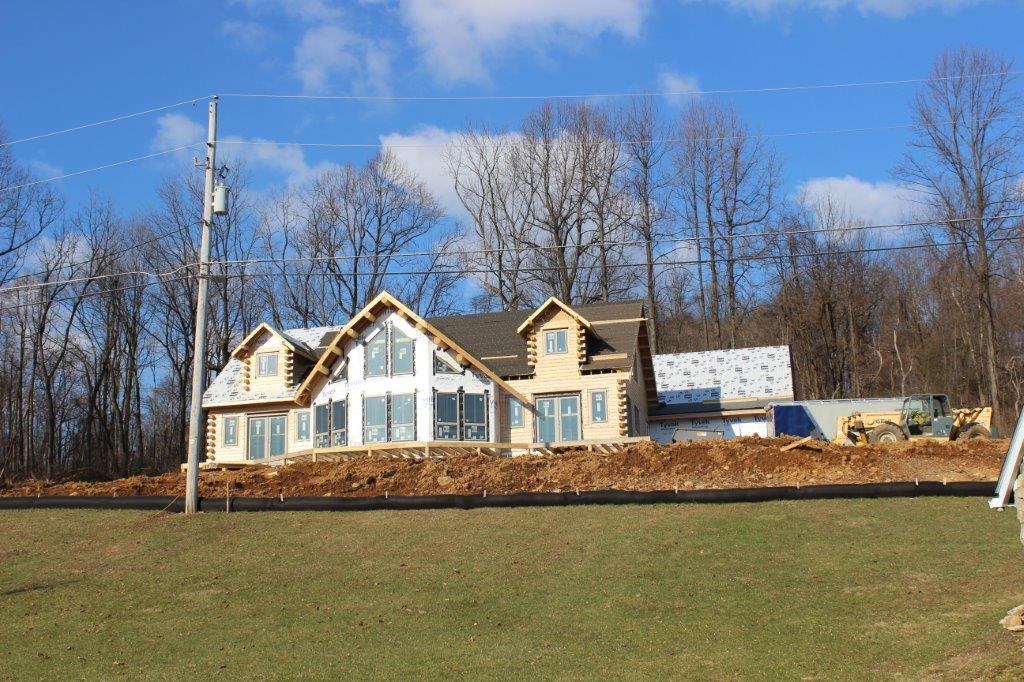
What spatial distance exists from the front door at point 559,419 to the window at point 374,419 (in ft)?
19.7

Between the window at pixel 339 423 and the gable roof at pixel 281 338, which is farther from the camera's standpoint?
the gable roof at pixel 281 338

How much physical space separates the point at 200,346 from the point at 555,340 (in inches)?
619

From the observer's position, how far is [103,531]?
25922 mm

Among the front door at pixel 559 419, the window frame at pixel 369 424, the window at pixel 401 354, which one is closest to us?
the window frame at pixel 369 424

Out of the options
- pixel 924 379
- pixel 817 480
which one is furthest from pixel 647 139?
pixel 817 480

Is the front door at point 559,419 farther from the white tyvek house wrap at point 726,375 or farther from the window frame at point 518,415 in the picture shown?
the white tyvek house wrap at point 726,375

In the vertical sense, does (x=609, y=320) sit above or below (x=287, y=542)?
above

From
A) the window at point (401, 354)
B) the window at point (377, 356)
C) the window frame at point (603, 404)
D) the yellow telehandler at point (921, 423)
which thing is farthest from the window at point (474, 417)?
the yellow telehandler at point (921, 423)

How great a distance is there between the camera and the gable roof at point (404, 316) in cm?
3716

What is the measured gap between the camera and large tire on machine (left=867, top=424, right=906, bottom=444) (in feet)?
116

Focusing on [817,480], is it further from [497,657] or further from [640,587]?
[497,657]

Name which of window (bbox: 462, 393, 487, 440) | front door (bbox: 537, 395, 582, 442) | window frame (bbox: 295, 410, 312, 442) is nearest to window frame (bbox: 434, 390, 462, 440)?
window (bbox: 462, 393, 487, 440)

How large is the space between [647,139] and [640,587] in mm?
46408

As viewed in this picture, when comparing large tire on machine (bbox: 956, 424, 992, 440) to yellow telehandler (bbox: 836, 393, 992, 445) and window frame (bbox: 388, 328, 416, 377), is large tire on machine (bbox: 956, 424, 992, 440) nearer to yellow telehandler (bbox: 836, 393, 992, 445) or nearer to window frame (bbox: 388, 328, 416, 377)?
yellow telehandler (bbox: 836, 393, 992, 445)
